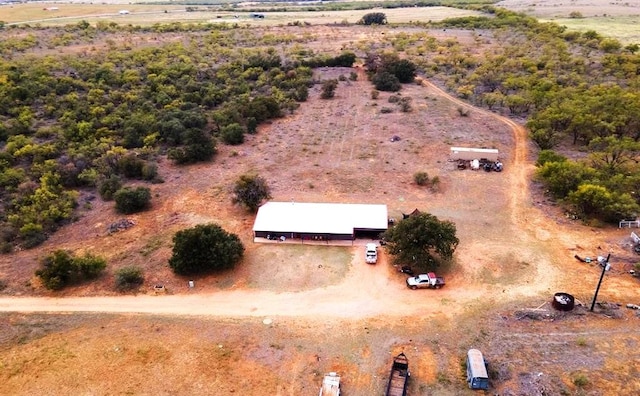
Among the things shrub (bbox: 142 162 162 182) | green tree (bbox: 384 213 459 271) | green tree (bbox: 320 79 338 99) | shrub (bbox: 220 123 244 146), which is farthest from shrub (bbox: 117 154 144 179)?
green tree (bbox: 320 79 338 99)

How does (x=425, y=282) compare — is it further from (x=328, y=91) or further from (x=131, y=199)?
(x=328, y=91)

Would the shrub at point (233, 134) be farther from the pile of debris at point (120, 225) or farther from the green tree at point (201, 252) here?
the green tree at point (201, 252)

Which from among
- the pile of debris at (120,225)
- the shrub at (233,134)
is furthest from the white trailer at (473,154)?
the pile of debris at (120,225)

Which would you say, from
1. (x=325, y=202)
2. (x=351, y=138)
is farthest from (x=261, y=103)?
(x=325, y=202)

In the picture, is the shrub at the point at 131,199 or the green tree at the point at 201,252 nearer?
the green tree at the point at 201,252

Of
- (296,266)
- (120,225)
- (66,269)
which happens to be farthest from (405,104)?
(66,269)

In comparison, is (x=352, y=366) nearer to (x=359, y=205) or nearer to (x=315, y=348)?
(x=315, y=348)
